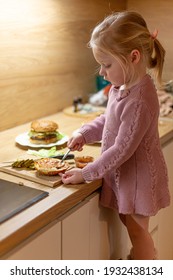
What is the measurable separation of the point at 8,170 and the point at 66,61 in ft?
2.96

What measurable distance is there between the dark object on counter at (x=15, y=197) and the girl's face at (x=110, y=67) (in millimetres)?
386

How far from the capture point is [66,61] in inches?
81.7

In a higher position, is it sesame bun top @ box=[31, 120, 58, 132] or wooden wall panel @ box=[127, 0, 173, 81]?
wooden wall panel @ box=[127, 0, 173, 81]

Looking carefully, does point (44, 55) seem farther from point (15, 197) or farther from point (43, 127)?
point (15, 197)

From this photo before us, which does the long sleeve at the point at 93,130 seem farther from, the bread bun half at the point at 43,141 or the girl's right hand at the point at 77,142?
the bread bun half at the point at 43,141

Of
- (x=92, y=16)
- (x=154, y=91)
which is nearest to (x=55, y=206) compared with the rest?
(x=154, y=91)

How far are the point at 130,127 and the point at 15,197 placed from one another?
14.6 inches

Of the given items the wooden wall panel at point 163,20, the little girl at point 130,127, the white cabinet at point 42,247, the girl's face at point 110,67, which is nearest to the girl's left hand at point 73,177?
the little girl at point 130,127

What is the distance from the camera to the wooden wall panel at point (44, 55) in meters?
1.72

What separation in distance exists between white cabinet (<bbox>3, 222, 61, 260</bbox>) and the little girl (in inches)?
6.6

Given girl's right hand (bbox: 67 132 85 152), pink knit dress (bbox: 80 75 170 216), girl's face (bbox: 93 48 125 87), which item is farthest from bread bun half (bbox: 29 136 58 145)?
girl's face (bbox: 93 48 125 87)

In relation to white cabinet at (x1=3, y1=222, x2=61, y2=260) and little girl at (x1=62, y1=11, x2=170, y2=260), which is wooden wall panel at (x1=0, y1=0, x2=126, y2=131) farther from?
white cabinet at (x1=3, y1=222, x2=61, y2=260)

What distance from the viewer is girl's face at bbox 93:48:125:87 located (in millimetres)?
1217
